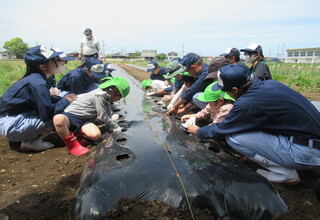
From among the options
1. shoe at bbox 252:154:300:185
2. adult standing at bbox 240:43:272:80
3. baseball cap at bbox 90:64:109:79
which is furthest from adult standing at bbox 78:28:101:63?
shoe at bbox 252:154:300:185

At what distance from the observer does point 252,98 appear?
1865mm

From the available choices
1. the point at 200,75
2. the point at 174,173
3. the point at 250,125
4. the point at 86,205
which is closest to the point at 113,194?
the point at 86,205

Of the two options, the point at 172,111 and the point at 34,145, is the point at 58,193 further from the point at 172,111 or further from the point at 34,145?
the point at 172,111

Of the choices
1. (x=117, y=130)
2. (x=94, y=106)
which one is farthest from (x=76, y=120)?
(x=117, y=130)

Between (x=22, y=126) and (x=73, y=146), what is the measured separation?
0.64 meters

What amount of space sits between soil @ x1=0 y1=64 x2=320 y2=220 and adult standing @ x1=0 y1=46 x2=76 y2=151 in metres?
0.25

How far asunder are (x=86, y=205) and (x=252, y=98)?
1.52 meters

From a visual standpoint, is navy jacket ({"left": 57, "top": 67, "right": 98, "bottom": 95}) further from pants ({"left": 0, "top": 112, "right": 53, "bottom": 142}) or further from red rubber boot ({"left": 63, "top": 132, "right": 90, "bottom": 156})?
red rubber boot ({"left": 63, "top": 132, "right": 90, "bottom": 156})

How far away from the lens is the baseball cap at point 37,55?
8.95 ft

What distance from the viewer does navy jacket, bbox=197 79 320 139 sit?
181cm

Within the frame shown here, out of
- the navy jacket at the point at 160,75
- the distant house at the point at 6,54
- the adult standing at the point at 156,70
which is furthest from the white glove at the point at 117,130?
the distant house at the point at 6,54

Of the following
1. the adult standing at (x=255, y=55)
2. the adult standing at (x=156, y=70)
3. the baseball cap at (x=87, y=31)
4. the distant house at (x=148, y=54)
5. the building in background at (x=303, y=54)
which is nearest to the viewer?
the adult standing at (x=255, y=55)

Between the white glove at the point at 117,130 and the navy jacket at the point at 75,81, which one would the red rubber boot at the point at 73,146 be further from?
the navy jacket at the point at 75,81

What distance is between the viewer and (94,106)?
2.83 m
